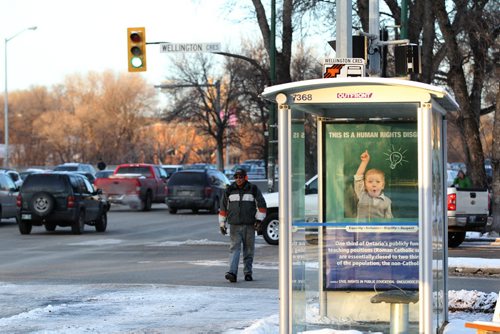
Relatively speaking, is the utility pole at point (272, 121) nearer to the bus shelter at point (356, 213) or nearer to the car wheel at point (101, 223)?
the car wheel at point (101, 223)

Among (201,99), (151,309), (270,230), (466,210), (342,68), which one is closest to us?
(342,68)

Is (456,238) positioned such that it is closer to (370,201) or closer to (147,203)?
(370,201)

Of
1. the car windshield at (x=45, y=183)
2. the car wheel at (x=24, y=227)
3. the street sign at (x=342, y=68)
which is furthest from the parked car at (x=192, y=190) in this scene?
the street sign at (x=342, y=68)

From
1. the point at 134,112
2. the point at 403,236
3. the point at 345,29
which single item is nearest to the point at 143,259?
the point at 345,29

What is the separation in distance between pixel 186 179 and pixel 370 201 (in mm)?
28534

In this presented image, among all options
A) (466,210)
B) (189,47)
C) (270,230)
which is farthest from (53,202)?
(466,210)

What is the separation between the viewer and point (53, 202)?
90.6 feet

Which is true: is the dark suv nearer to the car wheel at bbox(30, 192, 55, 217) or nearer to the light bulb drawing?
the car wheel at bbox(30, 192, 55, 217)

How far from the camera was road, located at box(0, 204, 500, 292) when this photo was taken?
667 inches

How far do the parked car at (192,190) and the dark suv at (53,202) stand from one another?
32.5ft

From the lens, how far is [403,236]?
10.1 metres

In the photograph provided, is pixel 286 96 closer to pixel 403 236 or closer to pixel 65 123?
pixel 403 236

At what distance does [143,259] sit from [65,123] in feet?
261

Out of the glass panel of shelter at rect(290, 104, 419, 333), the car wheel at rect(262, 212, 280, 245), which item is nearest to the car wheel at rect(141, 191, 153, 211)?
the car wheel at rect(262, 212, 280, 245)
